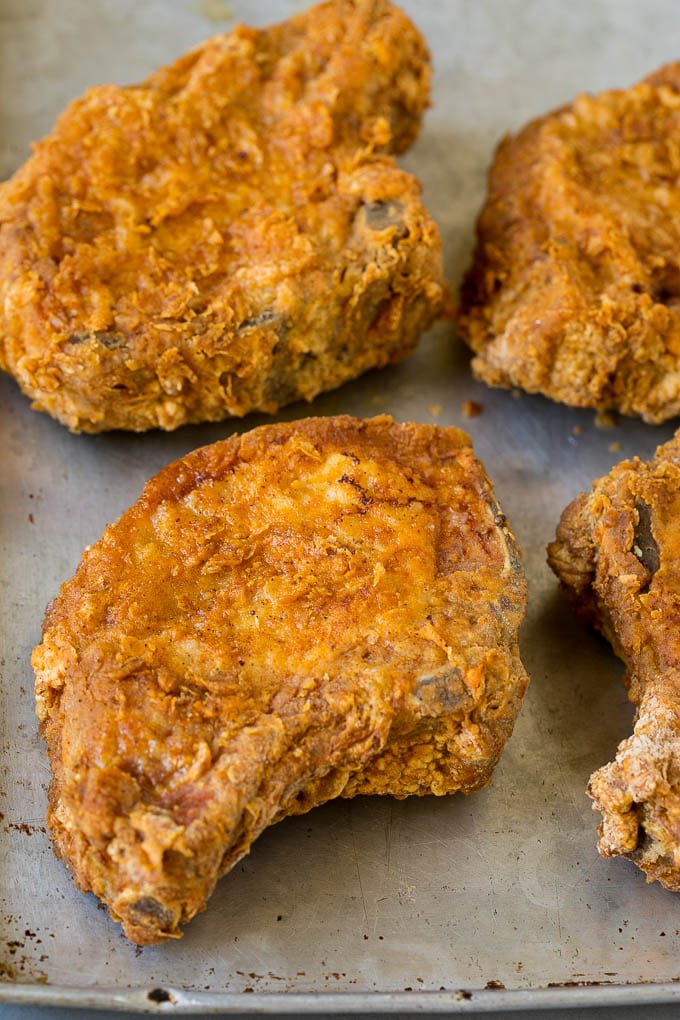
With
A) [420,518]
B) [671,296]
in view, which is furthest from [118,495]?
[671,296]

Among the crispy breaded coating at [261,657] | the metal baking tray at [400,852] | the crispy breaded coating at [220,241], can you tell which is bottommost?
the metal baking tray at [400,852]

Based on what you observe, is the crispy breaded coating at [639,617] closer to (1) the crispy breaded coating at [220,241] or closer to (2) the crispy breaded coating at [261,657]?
(2) the crispy breaded coating at [261,657]

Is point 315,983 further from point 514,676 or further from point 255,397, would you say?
point 255,397

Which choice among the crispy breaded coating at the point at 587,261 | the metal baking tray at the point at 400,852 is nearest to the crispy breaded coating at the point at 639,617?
the metal baking tray at the point at 400,852

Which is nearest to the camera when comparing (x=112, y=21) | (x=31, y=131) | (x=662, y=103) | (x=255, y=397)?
(x=255, y=397)

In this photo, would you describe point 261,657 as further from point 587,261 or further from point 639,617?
point 587,261

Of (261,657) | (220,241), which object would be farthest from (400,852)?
(220,241)
